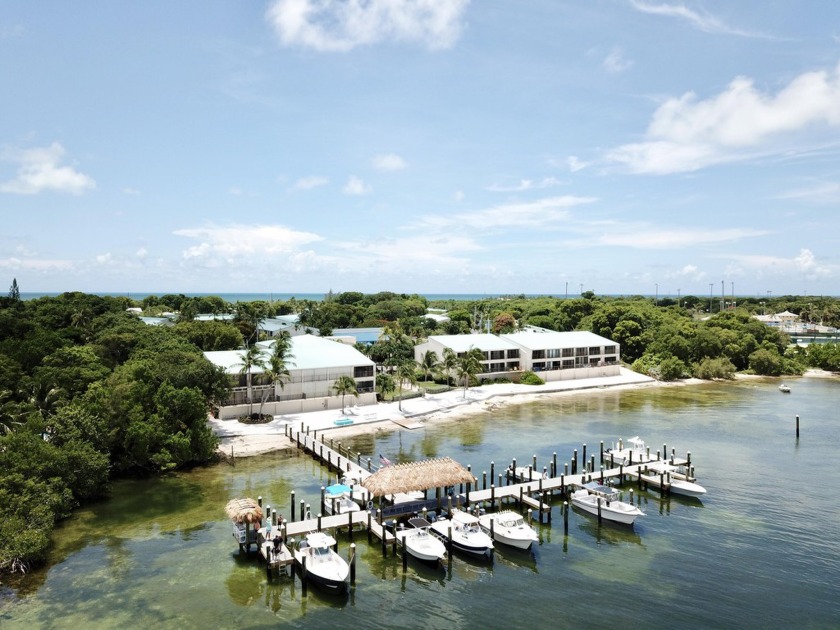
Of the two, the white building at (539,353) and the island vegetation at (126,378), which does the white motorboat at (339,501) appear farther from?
the white building at (539,353)

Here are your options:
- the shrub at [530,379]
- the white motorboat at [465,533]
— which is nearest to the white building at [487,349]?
the shrub at [530,379]

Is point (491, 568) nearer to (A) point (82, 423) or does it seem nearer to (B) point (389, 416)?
(A) point (82, 423)

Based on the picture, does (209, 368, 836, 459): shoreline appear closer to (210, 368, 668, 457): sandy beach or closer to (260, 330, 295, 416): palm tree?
(210, 368, 668, 457): sandy beach

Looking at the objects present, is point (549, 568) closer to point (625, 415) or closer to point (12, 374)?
point (625, 415)

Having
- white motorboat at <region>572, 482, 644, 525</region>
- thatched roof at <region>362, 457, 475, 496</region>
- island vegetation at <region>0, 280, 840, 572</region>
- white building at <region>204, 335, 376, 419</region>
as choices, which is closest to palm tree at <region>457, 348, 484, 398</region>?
island vegetation at <region>0, 280, 840, 572</region>

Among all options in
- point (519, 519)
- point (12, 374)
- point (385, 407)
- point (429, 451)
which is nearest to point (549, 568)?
point (519, 519)

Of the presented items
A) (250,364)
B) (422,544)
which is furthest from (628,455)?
(250,364)
